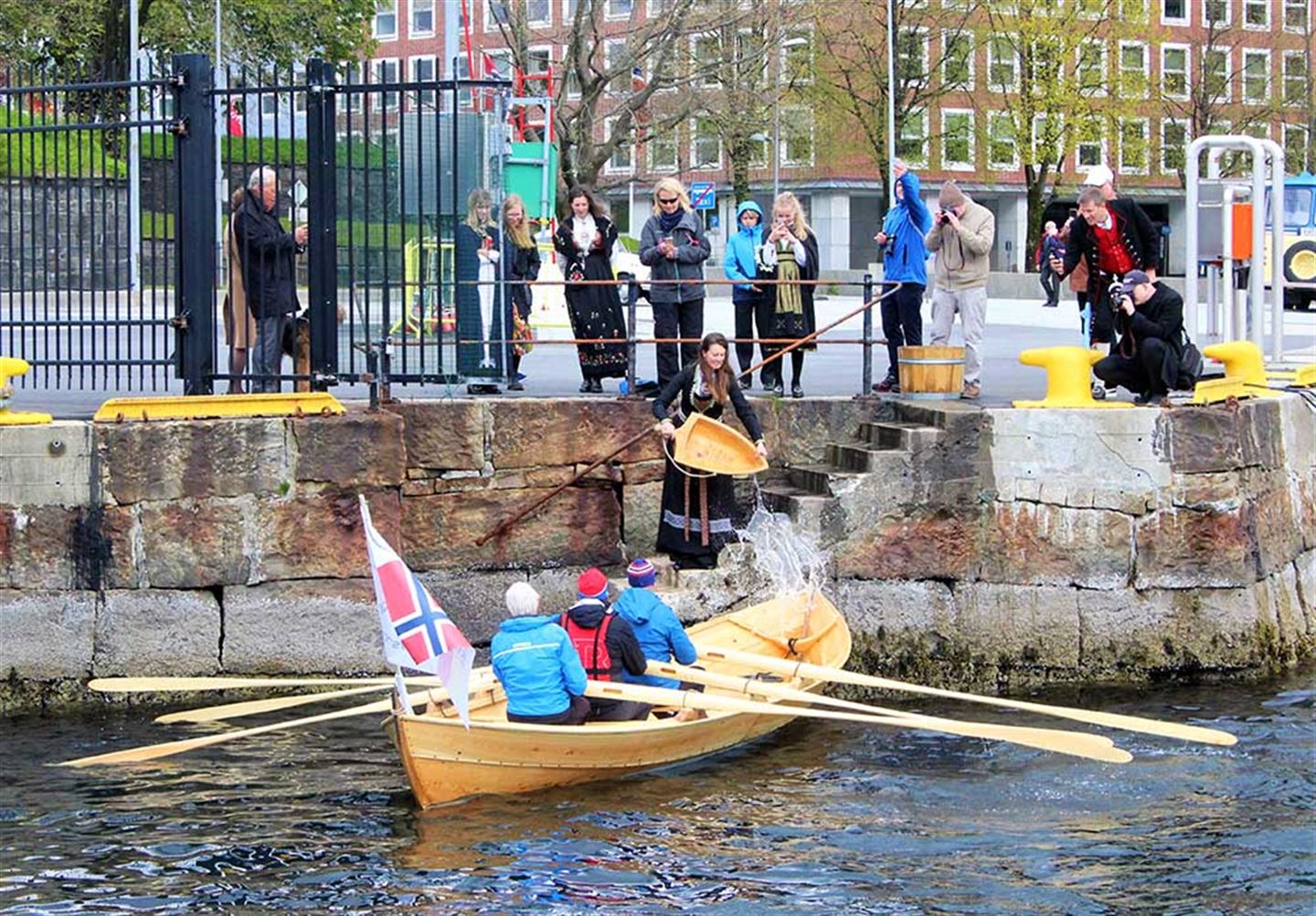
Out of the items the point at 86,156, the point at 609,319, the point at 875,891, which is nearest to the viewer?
the point at 875,891

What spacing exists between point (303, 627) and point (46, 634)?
1641mm

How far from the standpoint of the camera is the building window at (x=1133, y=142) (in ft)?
174

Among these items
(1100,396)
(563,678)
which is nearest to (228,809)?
(563,678)

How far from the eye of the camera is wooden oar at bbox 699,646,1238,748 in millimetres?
11242

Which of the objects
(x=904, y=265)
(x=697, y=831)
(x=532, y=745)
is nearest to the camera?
(x=697, y=831)

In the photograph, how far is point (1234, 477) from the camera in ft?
46.1

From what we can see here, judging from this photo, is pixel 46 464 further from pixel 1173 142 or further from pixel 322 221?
pixel 1173 142

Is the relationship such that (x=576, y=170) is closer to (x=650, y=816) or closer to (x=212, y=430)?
(x=212, y=430)

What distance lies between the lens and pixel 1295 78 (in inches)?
2324

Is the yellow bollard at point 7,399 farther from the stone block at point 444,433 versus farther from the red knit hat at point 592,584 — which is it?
the red knit hat at point 592,584

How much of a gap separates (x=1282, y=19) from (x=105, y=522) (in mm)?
54753

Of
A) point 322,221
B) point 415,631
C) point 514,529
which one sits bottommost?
point 415,631

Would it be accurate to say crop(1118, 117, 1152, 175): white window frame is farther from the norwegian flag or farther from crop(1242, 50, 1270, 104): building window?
the norwegian flag

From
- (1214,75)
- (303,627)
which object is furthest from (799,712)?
(1214,75)
